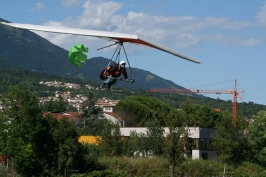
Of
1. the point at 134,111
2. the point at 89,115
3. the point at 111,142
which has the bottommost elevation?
the point at 111,142

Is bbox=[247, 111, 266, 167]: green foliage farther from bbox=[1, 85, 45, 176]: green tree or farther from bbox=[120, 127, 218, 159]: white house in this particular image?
bbox=[1, 85, 45, 176]: green tree

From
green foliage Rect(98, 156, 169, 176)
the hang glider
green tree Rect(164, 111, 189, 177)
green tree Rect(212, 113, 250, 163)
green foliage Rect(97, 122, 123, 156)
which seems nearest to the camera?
the hang glider

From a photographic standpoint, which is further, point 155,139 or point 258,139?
point 258,139

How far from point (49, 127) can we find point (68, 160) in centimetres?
273

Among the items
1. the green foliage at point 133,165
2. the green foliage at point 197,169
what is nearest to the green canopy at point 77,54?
the green foliage at point 133,165

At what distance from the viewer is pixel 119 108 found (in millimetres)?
97750

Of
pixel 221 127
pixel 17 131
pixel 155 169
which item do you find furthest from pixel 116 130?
pixel 17 131

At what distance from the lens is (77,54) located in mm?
25969

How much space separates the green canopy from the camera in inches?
1016

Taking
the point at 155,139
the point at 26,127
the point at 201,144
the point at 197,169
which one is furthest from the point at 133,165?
the point at 201,144

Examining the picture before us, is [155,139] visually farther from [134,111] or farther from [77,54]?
[134,111]

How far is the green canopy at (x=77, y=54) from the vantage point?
2582 centimetres

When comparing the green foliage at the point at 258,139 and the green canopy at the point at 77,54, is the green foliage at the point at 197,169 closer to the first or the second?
the green foliage at the point at 258,139

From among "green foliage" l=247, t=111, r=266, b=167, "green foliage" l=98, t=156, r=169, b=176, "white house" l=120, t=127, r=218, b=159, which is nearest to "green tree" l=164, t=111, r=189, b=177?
"green foliage" l=98, t=156, r=169, b=176
